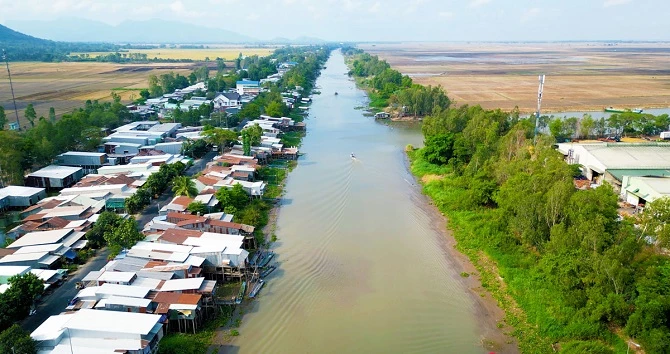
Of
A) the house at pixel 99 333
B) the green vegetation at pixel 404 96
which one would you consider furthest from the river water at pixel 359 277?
the green vegetation at pixel 404 96

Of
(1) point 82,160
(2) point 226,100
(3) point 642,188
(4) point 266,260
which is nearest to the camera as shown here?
(4) point 266,260

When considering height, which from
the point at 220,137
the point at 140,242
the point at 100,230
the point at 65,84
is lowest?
the point at 140,242

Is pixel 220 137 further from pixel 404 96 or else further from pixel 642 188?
pixel 642 188

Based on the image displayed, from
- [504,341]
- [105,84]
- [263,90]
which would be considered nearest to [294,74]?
[263,90]

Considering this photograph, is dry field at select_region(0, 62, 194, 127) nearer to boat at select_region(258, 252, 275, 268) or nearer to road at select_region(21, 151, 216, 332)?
road at select_region(21, 151, 216, 332)

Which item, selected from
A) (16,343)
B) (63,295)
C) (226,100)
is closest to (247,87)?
(226,100)
